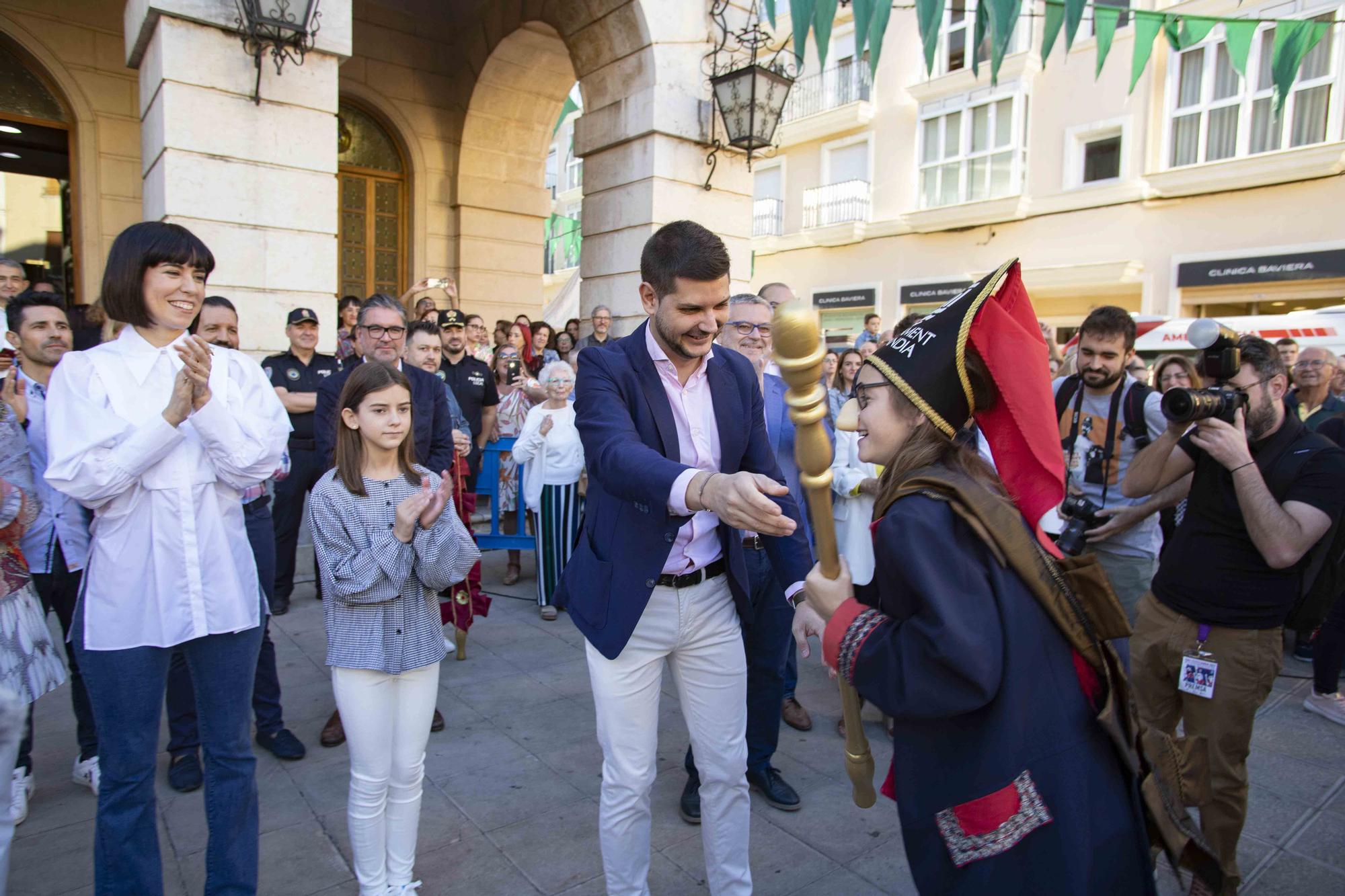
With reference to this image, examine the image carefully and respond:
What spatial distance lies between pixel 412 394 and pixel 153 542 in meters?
2.03

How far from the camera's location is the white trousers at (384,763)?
8.61ft

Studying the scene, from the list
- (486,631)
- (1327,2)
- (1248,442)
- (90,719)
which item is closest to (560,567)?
(486,631)

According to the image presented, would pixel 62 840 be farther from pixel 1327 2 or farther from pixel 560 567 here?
pixel 1327 2


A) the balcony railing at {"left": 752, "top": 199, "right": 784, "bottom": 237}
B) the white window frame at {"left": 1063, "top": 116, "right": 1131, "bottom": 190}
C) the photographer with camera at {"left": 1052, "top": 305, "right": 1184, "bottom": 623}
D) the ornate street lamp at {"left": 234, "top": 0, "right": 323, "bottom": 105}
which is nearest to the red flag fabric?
the photographer with camera at {"left": 1052, "top": 305, "right": 1184, "bottom": 623}

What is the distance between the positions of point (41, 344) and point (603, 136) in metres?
6.00

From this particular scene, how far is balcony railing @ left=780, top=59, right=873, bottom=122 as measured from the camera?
2286 cm

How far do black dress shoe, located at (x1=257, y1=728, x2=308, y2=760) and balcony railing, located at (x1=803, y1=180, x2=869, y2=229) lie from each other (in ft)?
73.0

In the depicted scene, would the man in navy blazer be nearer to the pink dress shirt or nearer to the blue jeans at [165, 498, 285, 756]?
the pink dress shirt

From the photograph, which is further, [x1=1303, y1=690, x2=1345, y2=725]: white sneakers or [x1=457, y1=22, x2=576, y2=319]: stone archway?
[x1=457, y1=22, x2=576, y2=319]: stone archway

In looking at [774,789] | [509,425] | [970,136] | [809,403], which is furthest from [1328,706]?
[970,136]

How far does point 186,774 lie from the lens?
3477mm

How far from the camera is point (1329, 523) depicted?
2938 mm

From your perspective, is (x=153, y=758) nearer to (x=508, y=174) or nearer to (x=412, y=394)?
(x=412, y=394)

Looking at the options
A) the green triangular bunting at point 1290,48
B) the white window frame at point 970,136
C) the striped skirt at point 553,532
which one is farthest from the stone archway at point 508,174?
the white window frame at point 970,136
